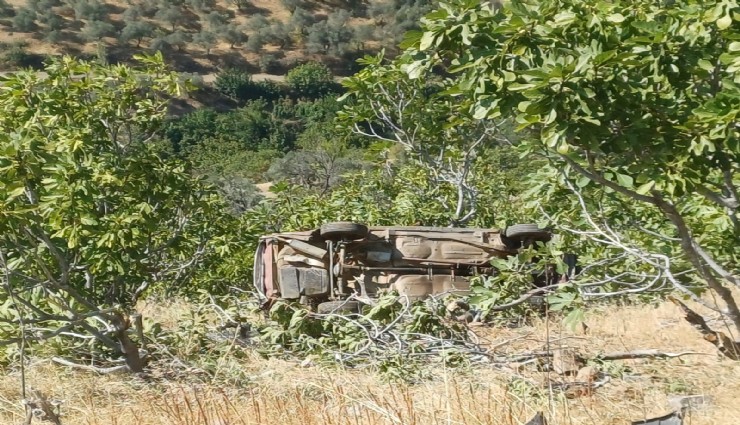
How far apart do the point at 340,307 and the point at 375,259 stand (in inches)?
52.4

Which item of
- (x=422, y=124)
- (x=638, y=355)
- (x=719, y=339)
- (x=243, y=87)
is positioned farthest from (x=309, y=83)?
(x=719, y=339)

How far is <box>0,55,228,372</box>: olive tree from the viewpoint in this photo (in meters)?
5.52

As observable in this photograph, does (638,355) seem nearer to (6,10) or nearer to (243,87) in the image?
(243,87)

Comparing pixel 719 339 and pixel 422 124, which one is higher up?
pixel 422 124

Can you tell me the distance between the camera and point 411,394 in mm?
4414

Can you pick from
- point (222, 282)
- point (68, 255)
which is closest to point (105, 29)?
point (222, 282)

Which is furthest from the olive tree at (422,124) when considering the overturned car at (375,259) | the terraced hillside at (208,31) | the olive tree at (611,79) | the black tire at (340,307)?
the terraced hillside at (208,31)

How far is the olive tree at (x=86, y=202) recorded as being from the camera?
18.1ft

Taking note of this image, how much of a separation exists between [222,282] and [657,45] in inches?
319

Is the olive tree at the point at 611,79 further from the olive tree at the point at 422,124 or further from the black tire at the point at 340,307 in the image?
the olive tree at the point at 422,124

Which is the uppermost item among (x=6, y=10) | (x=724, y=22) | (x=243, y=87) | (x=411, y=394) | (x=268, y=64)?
(x=6, y=10)

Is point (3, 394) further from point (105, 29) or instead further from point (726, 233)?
point (105, 29)

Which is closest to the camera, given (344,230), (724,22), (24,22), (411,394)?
(724,22)

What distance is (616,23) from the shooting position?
13.3 feet
